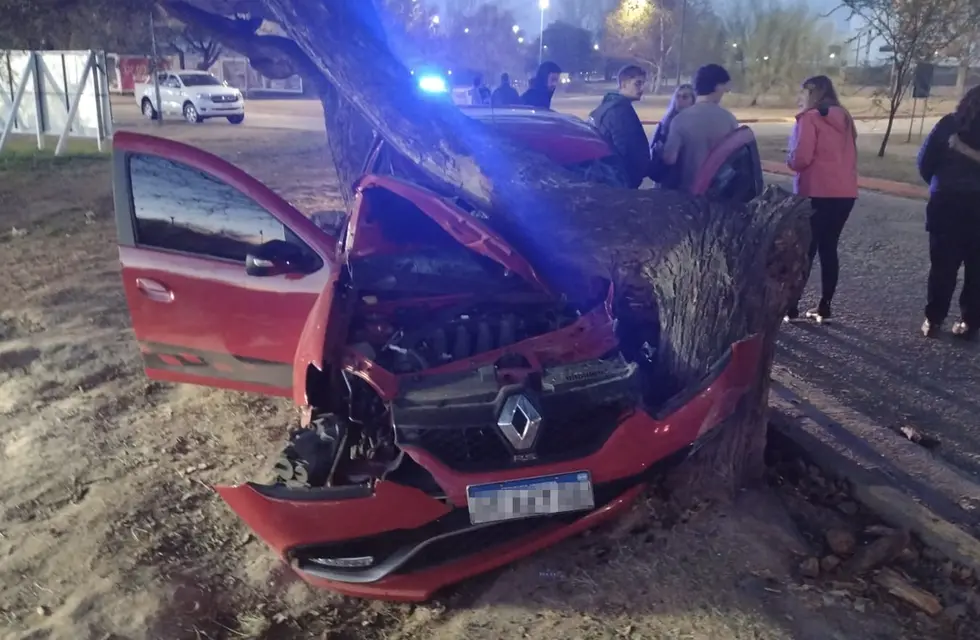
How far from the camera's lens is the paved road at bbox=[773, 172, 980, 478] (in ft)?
13.6

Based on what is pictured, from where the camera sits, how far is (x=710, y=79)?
17.9ft

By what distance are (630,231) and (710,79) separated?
2.65 m


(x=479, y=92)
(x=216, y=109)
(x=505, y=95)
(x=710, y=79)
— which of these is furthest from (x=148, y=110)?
(x=710, y=79)

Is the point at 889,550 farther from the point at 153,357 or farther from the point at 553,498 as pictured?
the point at 153,357

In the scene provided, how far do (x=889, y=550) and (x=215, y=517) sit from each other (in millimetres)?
2705

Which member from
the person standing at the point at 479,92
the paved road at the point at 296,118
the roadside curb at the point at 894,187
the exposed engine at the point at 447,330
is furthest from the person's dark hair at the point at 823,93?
the paved road at the point at 296,118

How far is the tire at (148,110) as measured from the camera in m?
26.3

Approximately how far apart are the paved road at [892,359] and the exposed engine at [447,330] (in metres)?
1.88

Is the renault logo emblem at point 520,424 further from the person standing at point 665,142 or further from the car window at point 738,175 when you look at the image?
the person standing at point 665,142

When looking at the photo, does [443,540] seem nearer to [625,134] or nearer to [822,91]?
[625,134]

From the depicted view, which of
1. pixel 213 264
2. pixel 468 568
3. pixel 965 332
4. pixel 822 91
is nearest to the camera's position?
pixel 468 568

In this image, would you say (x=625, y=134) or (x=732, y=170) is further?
(x=625, y=134)

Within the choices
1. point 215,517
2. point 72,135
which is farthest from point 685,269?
point 72,135

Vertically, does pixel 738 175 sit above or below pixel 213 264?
above
